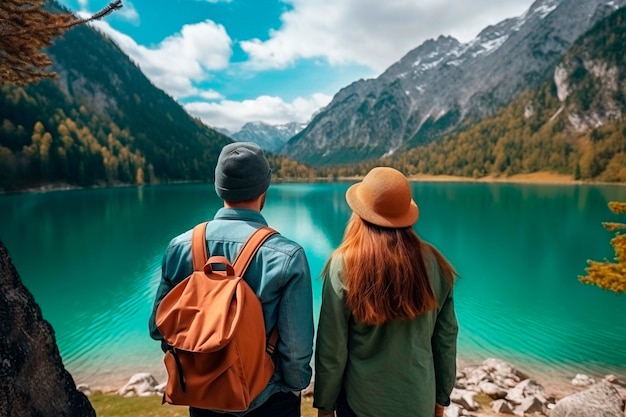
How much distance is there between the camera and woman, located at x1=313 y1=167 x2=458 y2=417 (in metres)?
2.65

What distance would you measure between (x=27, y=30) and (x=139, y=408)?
7260 millimetres

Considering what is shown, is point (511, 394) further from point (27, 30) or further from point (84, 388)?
point (27, 30)

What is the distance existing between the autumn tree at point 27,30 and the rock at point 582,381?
46.9 feet

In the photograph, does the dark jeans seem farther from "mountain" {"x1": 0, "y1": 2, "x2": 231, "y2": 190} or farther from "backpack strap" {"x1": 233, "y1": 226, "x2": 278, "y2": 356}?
"mountain" {"x1": 0, "y1": 2, "x2": 231, "y2": 190}

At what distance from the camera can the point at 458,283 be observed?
22.8 meters

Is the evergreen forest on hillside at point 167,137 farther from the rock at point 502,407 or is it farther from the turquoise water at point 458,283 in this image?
the rock at point 502,407

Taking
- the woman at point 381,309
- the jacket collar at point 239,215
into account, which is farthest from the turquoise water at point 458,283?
the jacket collar at point 239,215

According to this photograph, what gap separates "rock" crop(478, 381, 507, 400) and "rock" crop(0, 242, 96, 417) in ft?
30.8

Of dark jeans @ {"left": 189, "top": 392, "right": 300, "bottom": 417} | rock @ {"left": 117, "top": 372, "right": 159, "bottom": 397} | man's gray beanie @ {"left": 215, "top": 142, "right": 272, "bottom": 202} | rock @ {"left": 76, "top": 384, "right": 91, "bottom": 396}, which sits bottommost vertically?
rock @ {"left": 76, "top": 384, "right": 91, "bottom": 396}

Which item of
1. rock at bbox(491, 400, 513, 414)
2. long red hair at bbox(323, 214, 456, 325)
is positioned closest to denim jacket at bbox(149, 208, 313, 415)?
long red hair at bbox(323, 214, 456, 325)

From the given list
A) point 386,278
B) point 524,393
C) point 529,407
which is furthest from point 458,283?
point 386,278

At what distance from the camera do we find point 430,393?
9.40 ft

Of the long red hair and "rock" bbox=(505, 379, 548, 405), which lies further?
"rock" bbox=(505, 379, 548, 405)

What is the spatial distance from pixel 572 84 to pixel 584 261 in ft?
652
